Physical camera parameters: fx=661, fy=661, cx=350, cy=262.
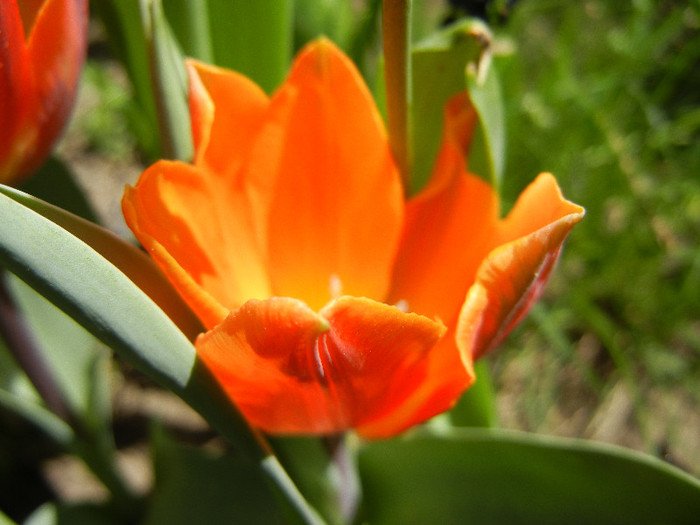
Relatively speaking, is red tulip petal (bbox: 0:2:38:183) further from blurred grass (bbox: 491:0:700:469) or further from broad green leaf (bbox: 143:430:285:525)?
blurred grass (bbox: 491:0:700:469)

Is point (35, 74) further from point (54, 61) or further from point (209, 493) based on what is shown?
point (209, 493)

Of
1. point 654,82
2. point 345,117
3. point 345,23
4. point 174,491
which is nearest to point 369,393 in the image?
point 345,117

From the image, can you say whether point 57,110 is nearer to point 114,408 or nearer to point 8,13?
point 8,13

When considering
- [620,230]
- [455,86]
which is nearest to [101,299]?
[455,86]

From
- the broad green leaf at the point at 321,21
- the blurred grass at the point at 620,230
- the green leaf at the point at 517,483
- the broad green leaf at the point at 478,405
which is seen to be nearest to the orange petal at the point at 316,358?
the green leaf at the point at 517,483

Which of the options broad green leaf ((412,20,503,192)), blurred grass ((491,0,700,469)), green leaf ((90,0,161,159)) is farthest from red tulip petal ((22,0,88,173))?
blurred grass ((491,0,700,469))

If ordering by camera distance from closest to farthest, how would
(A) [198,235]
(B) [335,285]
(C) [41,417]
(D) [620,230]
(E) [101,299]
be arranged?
1. (E) [101,299]
2. (A) [198,235]
3. (B) [335,285]
4. (C) [41,417]
5. (D) [620,230]
